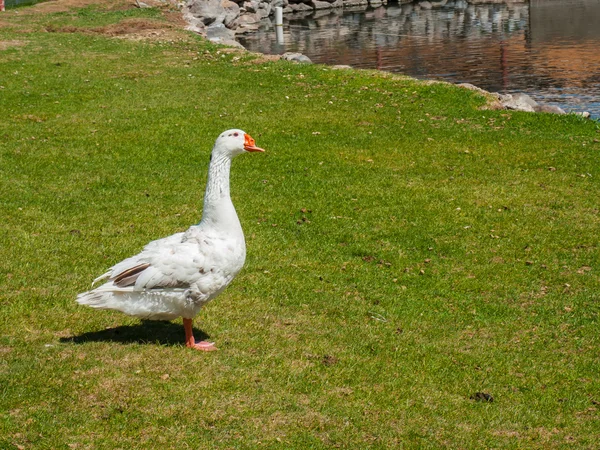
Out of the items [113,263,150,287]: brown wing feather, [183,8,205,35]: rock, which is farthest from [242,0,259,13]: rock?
[113,263,150,287]: brown wing feather

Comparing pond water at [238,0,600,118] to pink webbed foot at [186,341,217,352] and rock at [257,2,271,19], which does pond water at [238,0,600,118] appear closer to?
rock at [257,2,271,19]

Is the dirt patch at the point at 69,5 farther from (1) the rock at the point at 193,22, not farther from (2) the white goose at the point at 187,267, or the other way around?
(2) the white goose at the point at 187,267

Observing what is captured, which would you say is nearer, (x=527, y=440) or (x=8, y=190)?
(x=527, y=440)

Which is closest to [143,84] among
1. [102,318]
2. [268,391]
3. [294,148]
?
[294,148]

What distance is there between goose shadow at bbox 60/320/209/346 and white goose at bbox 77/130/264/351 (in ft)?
2.05

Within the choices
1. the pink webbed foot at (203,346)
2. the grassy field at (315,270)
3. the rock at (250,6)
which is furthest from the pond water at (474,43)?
the pink webbed foot at (203,346)

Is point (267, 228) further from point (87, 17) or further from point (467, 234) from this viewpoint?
point (87, 17)

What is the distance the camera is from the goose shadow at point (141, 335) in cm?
880

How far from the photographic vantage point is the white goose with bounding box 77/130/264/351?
26.5 ft

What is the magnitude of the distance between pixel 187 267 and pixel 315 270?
3.81 m

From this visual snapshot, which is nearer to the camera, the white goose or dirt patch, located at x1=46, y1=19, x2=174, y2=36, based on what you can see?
the white goose

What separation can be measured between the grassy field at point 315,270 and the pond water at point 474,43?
33.5 feet

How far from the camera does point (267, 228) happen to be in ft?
43.8

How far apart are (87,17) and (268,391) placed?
35.2 metres
